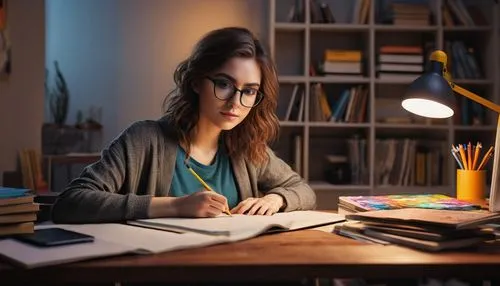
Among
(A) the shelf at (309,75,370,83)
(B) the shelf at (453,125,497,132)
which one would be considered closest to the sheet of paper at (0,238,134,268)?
(A) the shelf at (309,75,370,83)

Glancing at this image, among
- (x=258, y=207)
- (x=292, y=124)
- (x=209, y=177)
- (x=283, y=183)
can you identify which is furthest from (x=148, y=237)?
(x=292, y=124)

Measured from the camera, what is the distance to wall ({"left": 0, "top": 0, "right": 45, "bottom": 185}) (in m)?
3.11

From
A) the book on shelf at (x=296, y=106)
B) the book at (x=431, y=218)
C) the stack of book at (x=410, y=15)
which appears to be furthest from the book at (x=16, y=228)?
the stack of book at (x=410, y=15)

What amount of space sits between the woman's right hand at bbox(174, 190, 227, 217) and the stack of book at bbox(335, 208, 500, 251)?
278mm

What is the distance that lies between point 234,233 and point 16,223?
0.39 metres

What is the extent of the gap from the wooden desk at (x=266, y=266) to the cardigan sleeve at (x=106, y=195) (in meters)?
0.33

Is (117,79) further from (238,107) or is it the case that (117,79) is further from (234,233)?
(234,233)

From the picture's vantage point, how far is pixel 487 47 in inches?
140

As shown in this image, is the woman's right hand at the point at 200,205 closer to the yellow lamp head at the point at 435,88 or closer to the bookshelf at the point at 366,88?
the yellow lamp head at the point at 435,88

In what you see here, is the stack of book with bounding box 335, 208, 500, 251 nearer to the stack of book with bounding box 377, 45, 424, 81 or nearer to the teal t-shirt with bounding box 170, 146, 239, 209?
the teal t-shirt with bounding box 170, 146, 239, 209

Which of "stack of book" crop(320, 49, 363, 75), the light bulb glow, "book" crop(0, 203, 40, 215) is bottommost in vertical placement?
"book" crop(0, 203, 40, 215)

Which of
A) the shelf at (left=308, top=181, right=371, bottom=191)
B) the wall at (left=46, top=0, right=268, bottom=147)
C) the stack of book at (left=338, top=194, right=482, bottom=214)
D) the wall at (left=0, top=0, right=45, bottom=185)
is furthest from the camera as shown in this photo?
the wall at (left=46, top=0, right=268, bottom=147)

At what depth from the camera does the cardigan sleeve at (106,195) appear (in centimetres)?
121

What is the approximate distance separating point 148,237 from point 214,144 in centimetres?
71
